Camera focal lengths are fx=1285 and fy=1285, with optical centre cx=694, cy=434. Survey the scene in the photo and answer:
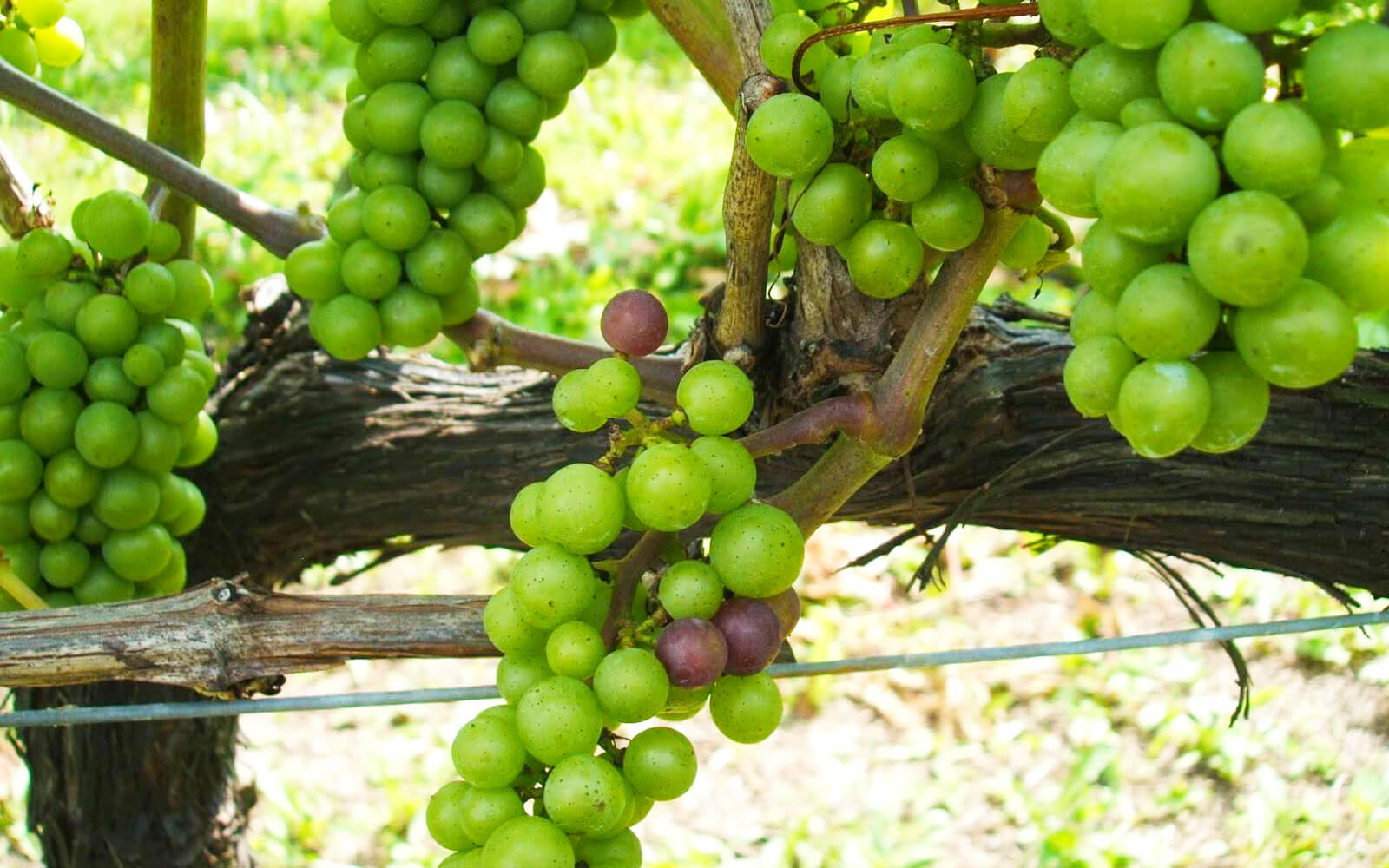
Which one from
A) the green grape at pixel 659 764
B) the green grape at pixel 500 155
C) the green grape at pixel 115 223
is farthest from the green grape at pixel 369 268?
the green grape at pixel 659 764

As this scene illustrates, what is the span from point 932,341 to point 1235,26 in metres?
0.37

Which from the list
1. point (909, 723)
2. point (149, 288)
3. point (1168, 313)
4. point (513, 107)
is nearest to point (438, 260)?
point (513, 107)

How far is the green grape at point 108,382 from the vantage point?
4.06 feet

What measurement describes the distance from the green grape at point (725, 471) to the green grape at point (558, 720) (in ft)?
0.47

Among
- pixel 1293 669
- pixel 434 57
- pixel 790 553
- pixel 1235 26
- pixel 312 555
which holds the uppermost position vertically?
pixel 1235 26

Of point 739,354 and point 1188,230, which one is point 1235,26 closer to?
point 1188,230

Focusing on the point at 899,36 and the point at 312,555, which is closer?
the point at 899,36

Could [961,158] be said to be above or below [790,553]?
above

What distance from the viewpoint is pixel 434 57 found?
1139 millimetres

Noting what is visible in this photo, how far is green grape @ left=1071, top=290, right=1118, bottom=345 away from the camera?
64 centimetres

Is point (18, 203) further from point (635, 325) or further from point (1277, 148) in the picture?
point (1277, 148)

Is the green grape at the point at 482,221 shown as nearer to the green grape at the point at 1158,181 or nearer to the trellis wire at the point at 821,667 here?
the trellis wire at the point at 821,667

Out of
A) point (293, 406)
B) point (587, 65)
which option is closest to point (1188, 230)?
point (587, 65)

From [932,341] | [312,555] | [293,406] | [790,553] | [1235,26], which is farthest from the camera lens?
[312,555]
